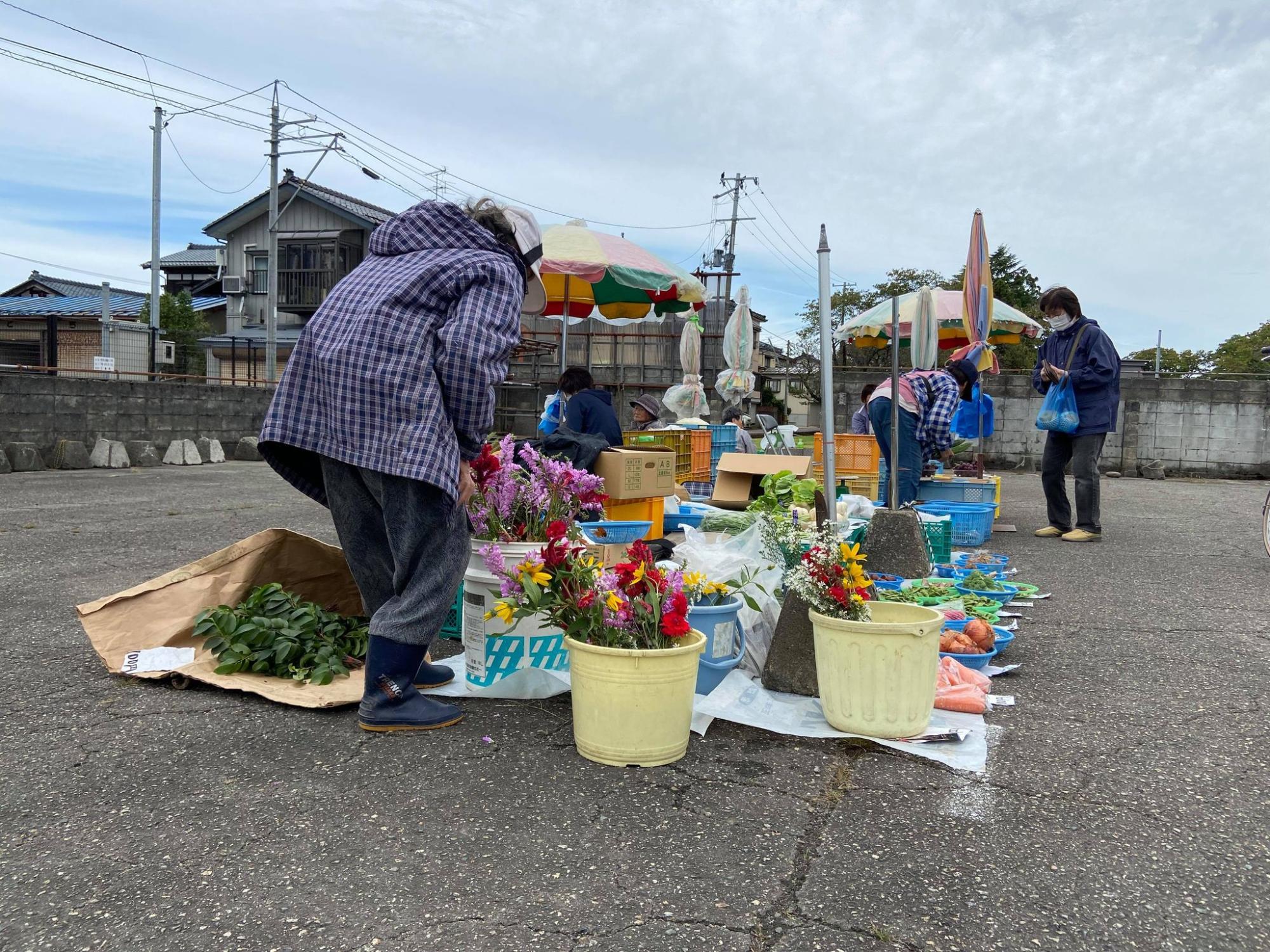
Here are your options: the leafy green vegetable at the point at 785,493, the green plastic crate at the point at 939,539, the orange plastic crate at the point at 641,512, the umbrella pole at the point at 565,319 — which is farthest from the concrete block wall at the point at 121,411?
the green plastic crate at the point at 939,539

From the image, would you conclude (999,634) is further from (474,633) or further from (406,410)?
(406,410)

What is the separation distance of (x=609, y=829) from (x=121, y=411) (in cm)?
1373

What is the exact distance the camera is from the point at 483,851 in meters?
2.03

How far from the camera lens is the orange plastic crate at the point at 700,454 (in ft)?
25.4

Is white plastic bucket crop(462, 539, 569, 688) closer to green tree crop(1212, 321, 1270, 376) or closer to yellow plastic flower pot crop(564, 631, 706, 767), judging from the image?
yellow plastic flower pot crop(564, 631, 706, 767)

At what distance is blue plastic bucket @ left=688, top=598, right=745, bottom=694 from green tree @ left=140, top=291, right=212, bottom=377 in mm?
18196

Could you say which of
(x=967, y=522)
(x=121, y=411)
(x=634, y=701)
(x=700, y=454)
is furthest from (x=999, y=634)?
(x=121, y=411)

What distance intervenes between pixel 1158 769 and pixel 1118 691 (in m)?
0.81

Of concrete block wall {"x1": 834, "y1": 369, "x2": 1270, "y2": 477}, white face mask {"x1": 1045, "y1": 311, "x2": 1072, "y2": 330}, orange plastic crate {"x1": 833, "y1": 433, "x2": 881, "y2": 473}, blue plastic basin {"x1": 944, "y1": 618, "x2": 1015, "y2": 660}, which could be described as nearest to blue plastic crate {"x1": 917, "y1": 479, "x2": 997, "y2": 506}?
orange plastic crate {"x1": 833, "y1": 433, "x2": 881, "y2": 473}

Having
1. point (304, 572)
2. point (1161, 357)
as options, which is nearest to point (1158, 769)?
point (304, 572)

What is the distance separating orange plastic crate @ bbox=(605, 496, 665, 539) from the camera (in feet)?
16.1

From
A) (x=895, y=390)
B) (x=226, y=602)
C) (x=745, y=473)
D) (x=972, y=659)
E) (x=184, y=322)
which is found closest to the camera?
(x=226, y=602)

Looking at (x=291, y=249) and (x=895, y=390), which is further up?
(x=291, y=249)

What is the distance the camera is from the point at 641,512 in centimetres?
523
